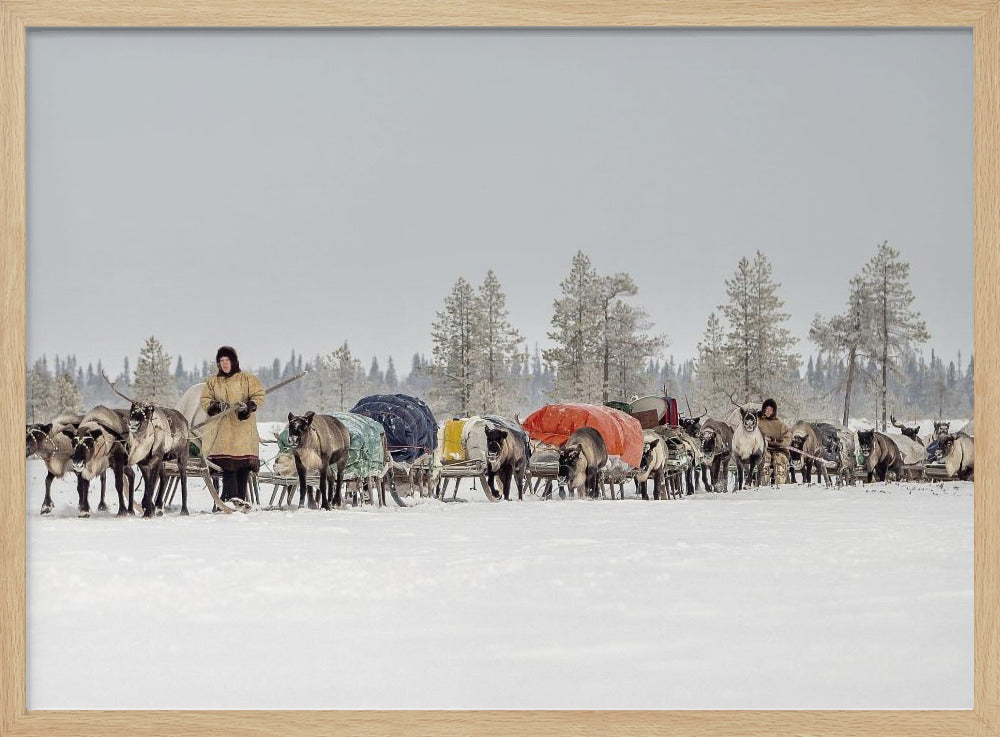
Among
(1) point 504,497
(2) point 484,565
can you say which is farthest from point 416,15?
(1) point 504,497

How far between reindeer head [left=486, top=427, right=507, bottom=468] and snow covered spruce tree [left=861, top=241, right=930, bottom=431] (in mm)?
4401

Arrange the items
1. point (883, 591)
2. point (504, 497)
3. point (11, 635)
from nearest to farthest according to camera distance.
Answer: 1. point (11, 635)
2. point (883, 591)
3. point (504, 497)

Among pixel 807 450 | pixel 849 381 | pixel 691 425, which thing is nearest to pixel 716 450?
pixel 691 425

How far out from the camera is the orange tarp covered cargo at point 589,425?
12836mm

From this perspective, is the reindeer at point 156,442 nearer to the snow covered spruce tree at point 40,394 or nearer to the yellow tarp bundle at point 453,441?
the snow covered spruce tree at point 40,394

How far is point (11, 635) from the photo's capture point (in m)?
6.20

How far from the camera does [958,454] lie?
7.42 metres

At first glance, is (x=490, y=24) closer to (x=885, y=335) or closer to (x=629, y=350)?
(x=885, y=335)

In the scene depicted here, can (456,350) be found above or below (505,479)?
above

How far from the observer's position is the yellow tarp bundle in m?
13.2

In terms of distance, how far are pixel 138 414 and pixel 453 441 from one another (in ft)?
16.3

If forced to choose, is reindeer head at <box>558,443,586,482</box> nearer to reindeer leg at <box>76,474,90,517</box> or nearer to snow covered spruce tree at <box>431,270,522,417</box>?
snow covered spruce tree at <box>431,270,522,417</box>

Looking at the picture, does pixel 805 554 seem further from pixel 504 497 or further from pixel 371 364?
pixel 504 497

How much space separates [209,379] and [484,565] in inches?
136
